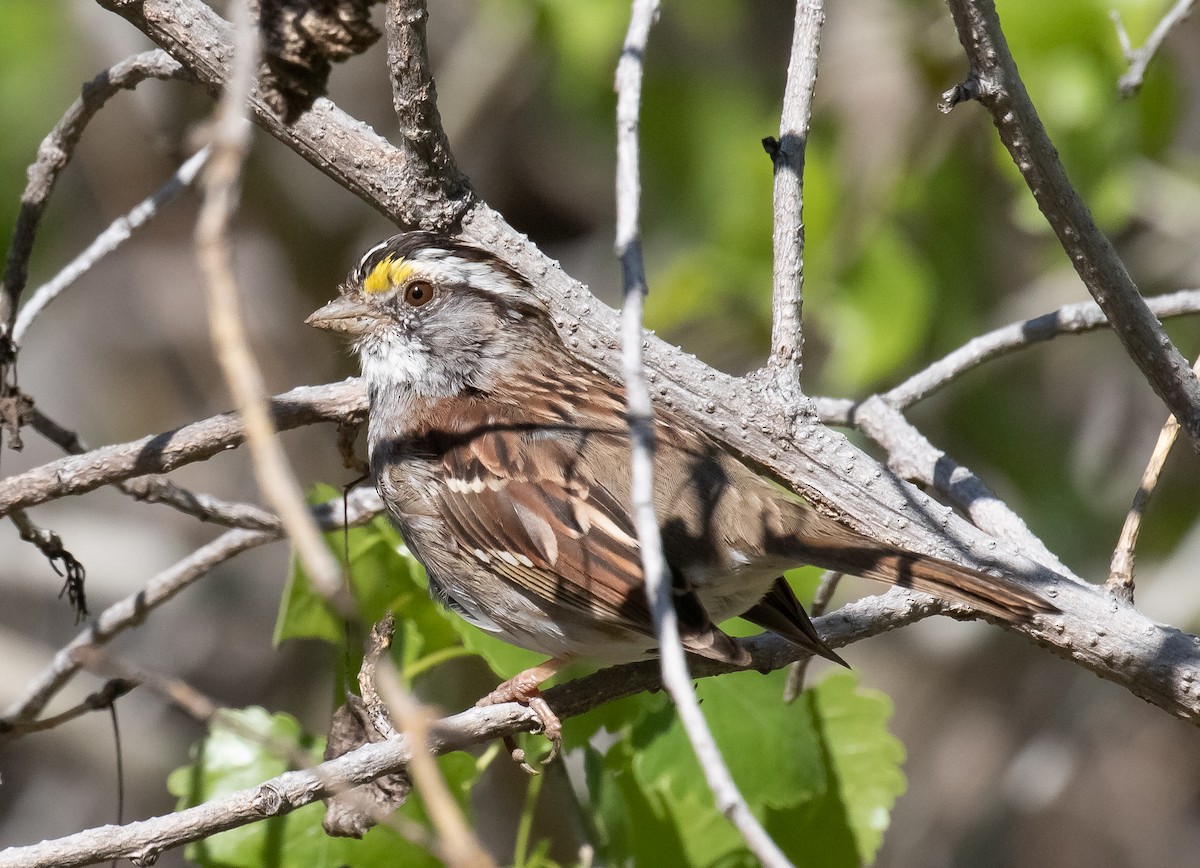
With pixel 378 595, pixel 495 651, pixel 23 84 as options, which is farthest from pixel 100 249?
pixel 23 84

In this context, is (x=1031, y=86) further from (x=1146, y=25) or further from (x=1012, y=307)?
(x=1012, y=307)

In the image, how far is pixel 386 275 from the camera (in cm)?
313

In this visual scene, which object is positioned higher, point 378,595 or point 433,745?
point 378,595

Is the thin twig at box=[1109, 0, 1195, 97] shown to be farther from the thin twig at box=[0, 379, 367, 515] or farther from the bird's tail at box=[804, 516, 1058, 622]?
the thin twig at box=[0, 379, 367, 515]

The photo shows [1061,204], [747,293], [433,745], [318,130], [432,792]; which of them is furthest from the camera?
[747,293]

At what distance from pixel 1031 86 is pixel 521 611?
2.12 metres

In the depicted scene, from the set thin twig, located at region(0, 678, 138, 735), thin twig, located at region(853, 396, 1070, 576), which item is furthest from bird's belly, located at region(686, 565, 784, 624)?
thin twig, located at region(0, 678, 138, 735)

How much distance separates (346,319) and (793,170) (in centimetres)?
143

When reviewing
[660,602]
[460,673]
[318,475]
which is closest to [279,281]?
[318,475]

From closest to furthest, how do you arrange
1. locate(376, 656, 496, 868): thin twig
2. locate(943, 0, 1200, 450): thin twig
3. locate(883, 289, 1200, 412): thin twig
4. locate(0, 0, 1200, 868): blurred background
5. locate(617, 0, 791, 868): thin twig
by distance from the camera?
locate(376, 656, 496, 868): thin twig < locate(617, 0, 791, 868): thin twig < locate(943, 0, 1200, 450): thin twig < locate(883, 289, 1200, 412): thin twig < locate(0, 0, 1200, 868): blurred background

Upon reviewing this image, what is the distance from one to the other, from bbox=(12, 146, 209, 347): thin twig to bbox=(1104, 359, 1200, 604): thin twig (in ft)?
6.31

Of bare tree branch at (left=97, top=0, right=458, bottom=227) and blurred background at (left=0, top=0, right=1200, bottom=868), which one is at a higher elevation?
blurred background at (left=0, top=0, right=1200, bottom=868)

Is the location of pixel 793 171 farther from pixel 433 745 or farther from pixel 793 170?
pixel 433 745

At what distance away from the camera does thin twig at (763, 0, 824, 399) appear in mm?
2113
